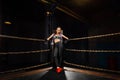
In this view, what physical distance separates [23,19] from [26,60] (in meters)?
1.88

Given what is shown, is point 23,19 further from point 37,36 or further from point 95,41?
point 95,41

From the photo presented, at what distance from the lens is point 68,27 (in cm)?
628

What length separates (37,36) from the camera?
20.7ft

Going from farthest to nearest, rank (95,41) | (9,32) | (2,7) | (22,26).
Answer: (95,41), (22,26), (9,32), (2,7)

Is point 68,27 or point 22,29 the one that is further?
point 68,27

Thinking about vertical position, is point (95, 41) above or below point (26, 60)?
above

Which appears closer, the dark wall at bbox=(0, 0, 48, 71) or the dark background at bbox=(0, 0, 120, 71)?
the dark wall at bbox=(0, 0, 48, 71)

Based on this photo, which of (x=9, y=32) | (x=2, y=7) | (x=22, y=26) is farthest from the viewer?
(x=22, y=26)

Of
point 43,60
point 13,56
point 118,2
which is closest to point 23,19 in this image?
point 13,56

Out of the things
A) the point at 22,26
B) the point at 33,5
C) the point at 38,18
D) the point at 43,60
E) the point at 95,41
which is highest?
the point at 33,5

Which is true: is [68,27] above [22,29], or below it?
above

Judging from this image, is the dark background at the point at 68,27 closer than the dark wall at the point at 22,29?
No

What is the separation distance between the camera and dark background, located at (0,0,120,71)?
5.36 metres

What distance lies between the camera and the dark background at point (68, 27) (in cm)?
536
